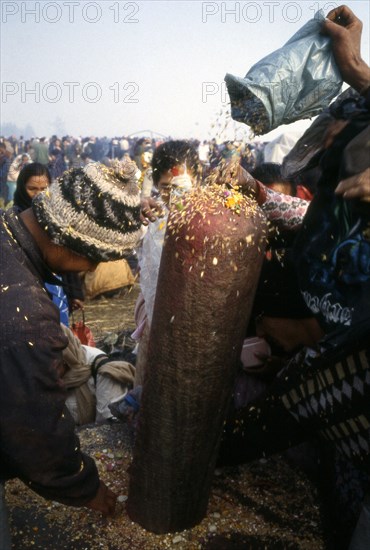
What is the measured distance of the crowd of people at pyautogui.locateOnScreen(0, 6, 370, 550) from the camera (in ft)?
5.84

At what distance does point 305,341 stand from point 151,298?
89 centimetres

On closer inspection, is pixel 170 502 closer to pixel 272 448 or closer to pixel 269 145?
pixel 272 448

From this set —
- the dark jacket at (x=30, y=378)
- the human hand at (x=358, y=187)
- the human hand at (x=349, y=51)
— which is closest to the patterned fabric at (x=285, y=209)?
the human hand at (x=349, y=51)

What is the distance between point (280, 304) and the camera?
2988 millimetres

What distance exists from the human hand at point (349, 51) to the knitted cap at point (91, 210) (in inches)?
35.9

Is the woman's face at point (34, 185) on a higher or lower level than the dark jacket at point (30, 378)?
lower

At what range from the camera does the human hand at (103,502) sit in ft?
7.45

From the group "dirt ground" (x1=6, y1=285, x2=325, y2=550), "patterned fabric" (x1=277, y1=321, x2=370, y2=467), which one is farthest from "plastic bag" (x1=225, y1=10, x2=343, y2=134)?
"dirt ground" (x1=6, y1=285, x2=325, y2=550)

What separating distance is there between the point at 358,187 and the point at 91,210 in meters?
0.94

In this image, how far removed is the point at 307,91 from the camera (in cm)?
209

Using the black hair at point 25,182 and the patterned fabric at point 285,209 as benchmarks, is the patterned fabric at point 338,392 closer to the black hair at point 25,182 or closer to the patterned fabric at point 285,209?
the patterned fabric at point 285,209

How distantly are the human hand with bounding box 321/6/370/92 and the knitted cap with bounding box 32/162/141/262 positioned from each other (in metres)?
0.91

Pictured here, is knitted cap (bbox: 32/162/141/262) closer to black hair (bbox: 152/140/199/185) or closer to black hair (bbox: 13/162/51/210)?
black hair (bbox: 152/140/199/185)

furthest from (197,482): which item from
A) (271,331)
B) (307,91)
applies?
(307,91)
